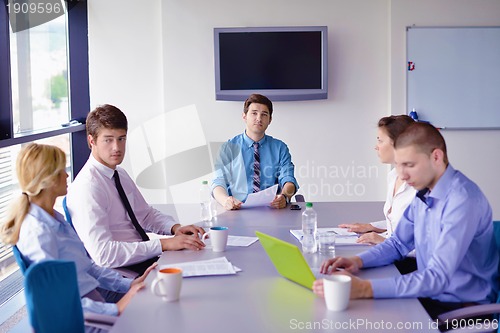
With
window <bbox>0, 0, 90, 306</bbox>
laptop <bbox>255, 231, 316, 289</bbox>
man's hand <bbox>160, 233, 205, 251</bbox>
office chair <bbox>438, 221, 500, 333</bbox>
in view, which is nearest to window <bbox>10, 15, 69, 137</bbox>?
window <bbox>0, 0, 90, 306</bbox>

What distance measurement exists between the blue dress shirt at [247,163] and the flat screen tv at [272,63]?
150 cm

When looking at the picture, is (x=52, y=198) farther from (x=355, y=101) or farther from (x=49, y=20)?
(x=355, y=101)

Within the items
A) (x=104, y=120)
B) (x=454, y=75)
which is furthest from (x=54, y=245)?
(x=454, y=75)

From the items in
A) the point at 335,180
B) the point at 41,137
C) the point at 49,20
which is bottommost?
the point at 335,180

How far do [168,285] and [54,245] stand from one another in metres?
0.51

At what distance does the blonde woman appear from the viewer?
7.27 ft

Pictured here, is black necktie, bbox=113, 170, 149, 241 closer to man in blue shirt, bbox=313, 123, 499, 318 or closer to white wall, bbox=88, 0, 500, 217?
man in blue shirt, bbox=313, 123, 499, 318

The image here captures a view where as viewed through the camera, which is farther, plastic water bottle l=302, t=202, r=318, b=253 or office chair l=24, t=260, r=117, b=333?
plastic water bottle l=302, t=202, r=318, b=253

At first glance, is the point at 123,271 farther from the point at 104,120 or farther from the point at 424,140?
the point at 424,140

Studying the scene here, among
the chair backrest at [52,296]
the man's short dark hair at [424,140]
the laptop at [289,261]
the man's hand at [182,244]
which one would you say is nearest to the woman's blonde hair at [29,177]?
the chair backrest at [52,296]

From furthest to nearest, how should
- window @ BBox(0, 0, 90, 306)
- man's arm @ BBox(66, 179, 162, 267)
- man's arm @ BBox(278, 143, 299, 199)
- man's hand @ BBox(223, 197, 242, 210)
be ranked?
window @ BBox(0, 0, 90, 306), man's arm @ BBox(278, 143, 299, 199), man's hand @ BBox(223, 197, 242, 210), man's arm @ BBox(66, 179, 162, 267)

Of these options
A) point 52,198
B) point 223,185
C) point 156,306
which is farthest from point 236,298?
point 223,185

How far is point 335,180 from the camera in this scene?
20.3 feet

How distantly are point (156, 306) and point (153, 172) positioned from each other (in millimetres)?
4234
